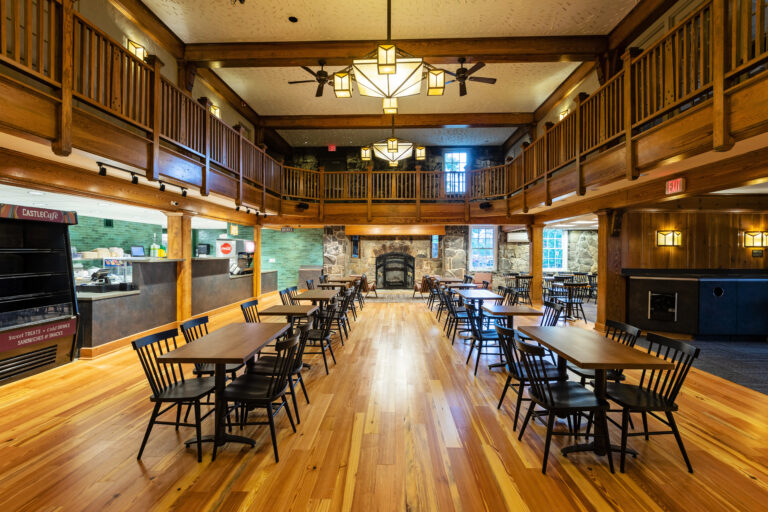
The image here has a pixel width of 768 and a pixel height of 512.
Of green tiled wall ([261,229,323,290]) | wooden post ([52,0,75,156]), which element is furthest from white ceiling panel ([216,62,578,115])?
green tiled wall ([261,229,323,290])

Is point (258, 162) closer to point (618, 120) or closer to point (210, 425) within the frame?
point (210, 425)

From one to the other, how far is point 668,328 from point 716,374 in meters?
2.01

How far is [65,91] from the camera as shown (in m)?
2.84

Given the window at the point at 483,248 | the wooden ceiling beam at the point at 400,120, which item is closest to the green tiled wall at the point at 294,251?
the wooden ceiling beam at the point at 400,120

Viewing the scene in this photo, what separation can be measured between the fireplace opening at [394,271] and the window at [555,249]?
5.38m

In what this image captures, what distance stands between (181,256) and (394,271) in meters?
7.67

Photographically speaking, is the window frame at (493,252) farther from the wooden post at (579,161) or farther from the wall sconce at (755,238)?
the wooden post at (579,161)

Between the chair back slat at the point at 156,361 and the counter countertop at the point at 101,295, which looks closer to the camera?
the chair back slat at the point at 156,361

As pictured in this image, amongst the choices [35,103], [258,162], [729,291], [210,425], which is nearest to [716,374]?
[729,291]

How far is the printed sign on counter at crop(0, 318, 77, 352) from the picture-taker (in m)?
3.75

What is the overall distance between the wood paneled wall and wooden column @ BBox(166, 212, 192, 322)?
8.74 m

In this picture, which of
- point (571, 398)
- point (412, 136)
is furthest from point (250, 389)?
point (412, 136)

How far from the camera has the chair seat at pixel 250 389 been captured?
2.50m

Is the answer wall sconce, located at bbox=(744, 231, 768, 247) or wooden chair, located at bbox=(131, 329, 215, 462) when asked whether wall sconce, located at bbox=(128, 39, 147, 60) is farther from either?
wall sconce, located at bbox=(744, 231, 768, 247)
